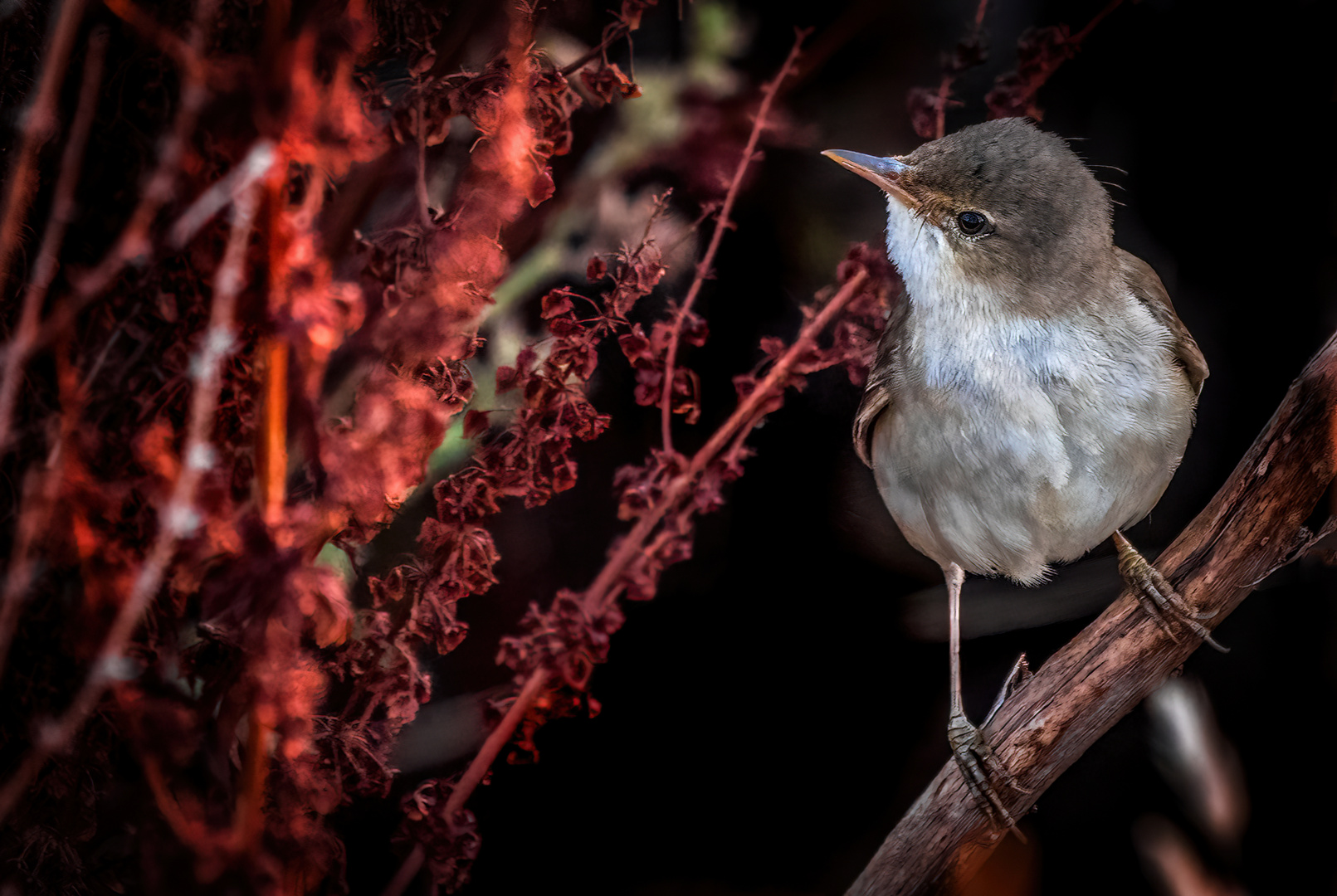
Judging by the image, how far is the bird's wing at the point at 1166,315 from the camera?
0.92 meters

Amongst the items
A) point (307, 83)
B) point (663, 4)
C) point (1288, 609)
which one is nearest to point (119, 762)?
point (307, 83)

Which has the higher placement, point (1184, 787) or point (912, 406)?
point (912, 406)

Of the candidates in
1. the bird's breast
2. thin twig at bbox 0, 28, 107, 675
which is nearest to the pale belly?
the bird's breast

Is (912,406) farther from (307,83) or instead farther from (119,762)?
(119,762)

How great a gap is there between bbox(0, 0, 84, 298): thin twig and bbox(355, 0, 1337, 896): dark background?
48 centimetres

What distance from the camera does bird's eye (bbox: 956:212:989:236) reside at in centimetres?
88

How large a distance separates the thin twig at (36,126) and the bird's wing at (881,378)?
761mm

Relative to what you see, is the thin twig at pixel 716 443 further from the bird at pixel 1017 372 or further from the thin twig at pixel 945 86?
the thin twig at pixel 945 86

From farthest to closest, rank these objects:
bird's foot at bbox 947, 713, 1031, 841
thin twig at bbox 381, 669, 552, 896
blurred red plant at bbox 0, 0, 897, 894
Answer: bird's foot at bbox 947, 713, 1031, 841 < thin twig at bbox 381, 669, 552, 896 < blurred red plant at bbox 0, 0, 897, 894

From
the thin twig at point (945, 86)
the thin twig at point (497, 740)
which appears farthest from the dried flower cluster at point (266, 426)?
the thin twig at point (945, 86)

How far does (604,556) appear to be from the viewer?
943 mm

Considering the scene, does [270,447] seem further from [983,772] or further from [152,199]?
[983,772]

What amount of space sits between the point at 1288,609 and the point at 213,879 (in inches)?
41.8

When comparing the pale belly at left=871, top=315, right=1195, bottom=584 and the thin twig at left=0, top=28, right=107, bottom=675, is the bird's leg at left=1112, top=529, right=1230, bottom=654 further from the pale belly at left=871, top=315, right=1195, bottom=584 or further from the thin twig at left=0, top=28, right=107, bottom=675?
the thin twig at left=0, top=28, right=107, bottom=675
